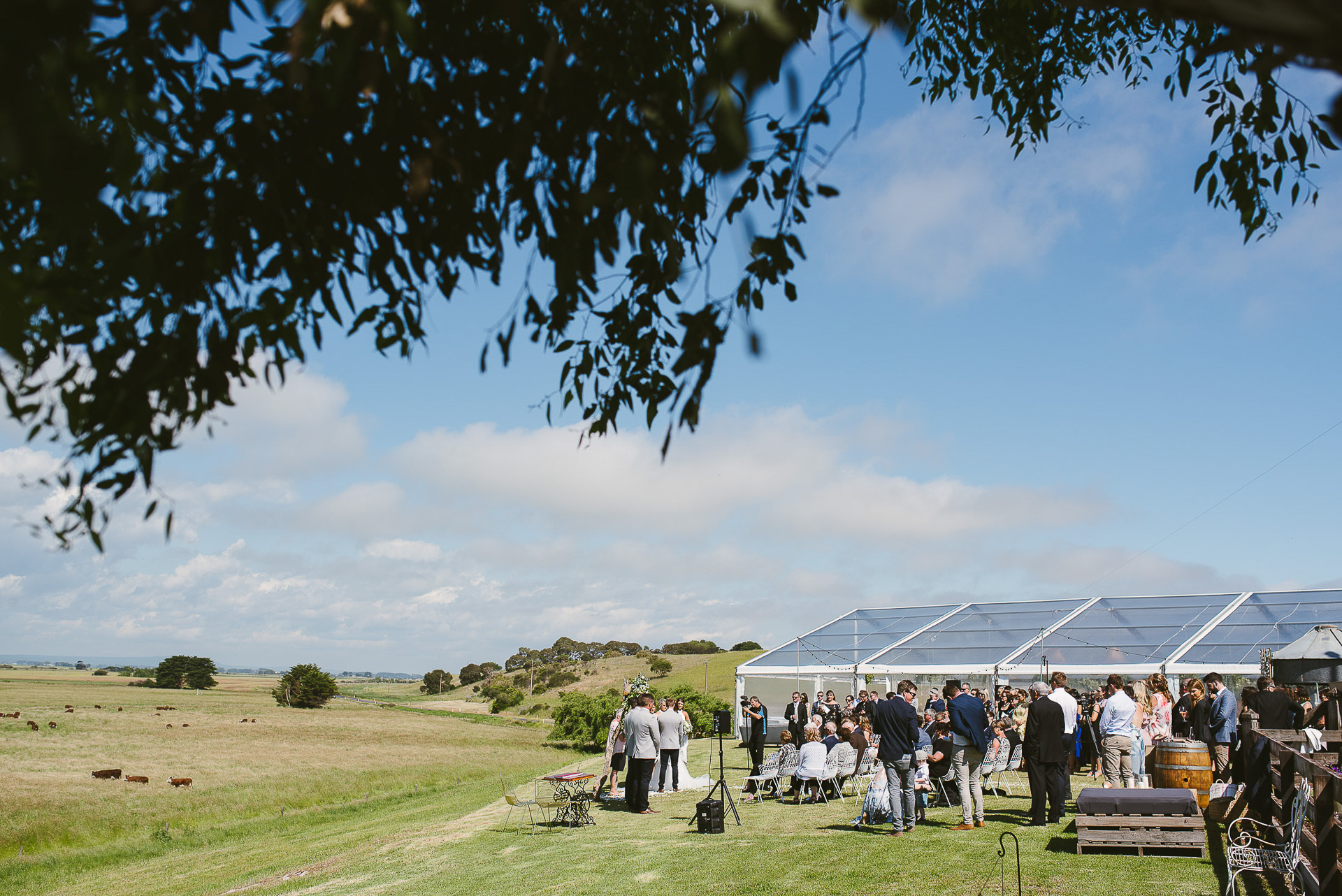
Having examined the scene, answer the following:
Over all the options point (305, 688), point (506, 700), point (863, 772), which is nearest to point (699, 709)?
point (863, 772)

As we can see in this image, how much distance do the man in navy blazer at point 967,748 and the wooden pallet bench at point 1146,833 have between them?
204 cm

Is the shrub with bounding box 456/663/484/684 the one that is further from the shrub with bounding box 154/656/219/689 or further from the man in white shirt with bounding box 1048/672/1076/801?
the man in white shirt with bounding box 1048/672/1076/801

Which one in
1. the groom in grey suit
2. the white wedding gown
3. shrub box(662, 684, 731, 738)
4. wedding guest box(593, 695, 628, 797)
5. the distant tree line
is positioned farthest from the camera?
the distant tree line

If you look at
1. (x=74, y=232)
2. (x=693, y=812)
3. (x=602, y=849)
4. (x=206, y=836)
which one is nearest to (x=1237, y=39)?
(x=74, y=232)

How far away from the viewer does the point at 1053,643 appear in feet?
79.5

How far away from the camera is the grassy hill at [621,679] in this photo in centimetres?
6109

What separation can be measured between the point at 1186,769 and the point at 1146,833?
10.1 feet

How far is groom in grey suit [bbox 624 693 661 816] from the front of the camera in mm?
15961

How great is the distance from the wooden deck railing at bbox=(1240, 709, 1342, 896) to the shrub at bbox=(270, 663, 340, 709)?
84229mm

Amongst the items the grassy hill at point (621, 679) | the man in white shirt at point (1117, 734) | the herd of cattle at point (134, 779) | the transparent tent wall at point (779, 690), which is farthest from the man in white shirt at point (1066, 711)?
the grassy hill at point (621, 679)

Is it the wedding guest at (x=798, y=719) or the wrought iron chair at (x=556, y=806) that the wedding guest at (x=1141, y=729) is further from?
the wrought iron chair at (x=556, y=806)

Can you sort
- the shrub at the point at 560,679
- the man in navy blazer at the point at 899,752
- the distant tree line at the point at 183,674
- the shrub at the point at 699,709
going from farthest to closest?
the distant tree line at the point at 183,674 → the shrub at the point at 560,679 → the shrub at the point at 699,709 → the man in navy blazer at the point at 899,752

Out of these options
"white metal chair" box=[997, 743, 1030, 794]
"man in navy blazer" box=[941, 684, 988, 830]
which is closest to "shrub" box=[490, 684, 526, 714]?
"white metal chair" box=[997, 743, 1030, 794]

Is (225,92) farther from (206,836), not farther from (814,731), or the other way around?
(206,836)
